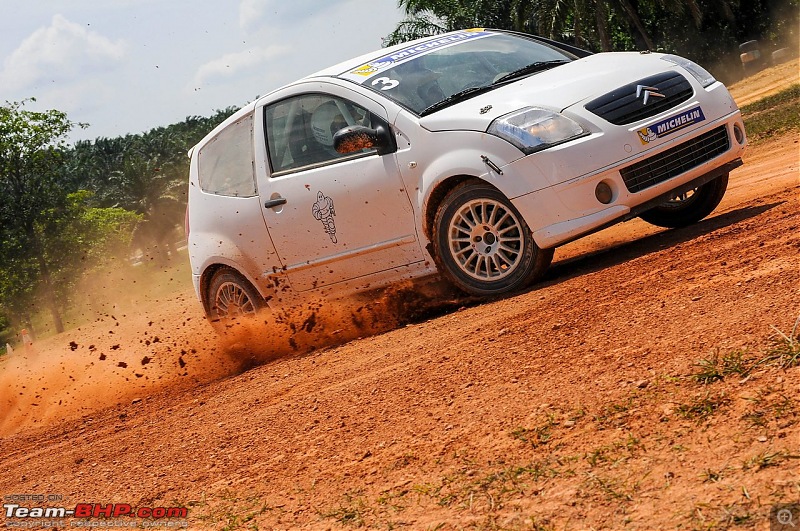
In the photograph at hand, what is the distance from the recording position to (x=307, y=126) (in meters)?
7.64

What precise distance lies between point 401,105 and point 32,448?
3.57 metres

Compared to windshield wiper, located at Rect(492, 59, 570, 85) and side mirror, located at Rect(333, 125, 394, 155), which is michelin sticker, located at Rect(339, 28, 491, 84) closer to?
side mirror, located at Rect(333, 125, 394, 155)

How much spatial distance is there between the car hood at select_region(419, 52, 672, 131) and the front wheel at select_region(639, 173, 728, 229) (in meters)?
1.14

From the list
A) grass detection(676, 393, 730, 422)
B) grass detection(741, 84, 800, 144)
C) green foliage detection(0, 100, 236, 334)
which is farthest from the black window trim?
green foliage detection(0, 100, 236, 334)

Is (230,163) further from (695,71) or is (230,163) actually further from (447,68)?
(695,71)

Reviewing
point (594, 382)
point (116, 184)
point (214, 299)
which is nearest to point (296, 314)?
point (214, 299)

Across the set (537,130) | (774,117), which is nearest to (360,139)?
(537,130)

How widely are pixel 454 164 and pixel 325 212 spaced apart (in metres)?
1.24

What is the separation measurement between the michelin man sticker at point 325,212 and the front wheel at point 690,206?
99.4 inches

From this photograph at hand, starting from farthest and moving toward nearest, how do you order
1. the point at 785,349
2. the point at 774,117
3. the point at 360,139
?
the point at 774,117 < the point at 360,139 < the point at 785,349

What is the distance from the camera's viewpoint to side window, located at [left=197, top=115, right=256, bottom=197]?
8062 mm

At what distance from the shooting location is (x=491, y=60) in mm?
7543

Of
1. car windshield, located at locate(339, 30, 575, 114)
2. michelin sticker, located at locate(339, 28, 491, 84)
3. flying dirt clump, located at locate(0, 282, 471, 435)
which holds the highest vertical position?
michelin sticker, located at locate(339, 28, 491, 84)

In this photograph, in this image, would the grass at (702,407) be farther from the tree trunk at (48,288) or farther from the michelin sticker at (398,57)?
the tree trunk at (48,288)
